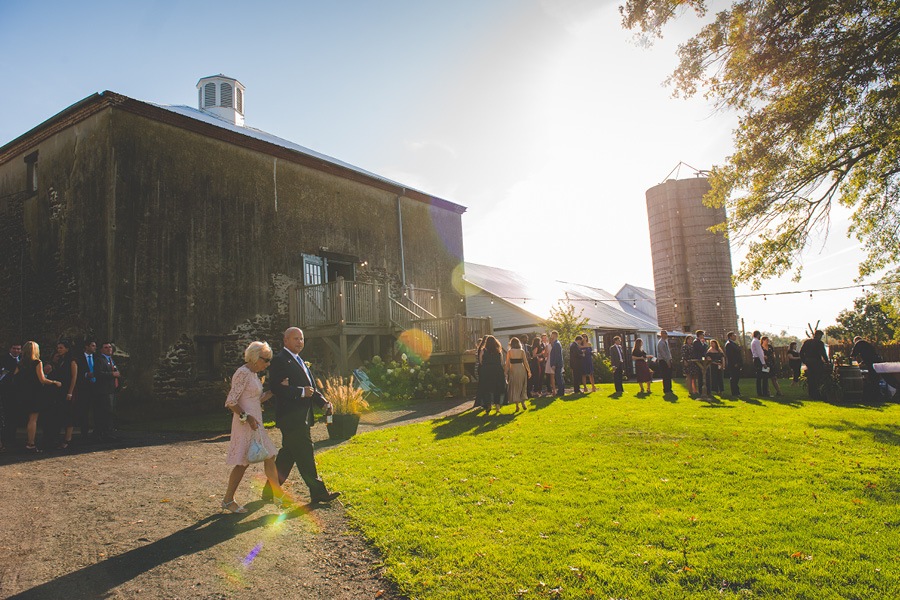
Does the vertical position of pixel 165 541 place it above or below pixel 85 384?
below

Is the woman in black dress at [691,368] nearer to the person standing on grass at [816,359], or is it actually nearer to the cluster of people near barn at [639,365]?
the cluster of people near barn at [639,365]

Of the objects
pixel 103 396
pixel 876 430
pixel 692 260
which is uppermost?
pixel 692 260

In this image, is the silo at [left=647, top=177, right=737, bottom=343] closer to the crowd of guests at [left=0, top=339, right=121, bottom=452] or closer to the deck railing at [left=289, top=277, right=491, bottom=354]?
the deck railing at [left=289, top=277, right=491, bottom=354]

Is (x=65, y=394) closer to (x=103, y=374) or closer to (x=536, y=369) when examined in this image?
(x=103, y=374)

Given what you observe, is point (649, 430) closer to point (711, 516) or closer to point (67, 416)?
point (711, 516)

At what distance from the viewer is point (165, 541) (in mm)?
4492

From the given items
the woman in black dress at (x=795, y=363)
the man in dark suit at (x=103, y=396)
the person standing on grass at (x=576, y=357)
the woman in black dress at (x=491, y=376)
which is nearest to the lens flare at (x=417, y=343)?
the person standing on grass at (x=576, y=357)

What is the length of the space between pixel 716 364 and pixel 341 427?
9594mm

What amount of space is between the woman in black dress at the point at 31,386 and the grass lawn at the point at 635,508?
4.82 metres

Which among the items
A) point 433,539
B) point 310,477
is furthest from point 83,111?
point 433,539

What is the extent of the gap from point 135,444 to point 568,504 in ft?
24.9

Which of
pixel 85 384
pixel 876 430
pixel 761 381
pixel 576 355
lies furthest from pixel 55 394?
pixel 761 381

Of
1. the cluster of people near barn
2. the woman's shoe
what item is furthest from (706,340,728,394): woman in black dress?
the woman's shoe

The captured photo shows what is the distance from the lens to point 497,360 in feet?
39.2
